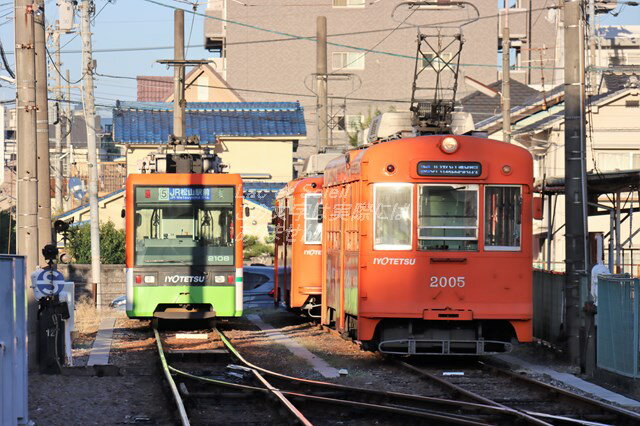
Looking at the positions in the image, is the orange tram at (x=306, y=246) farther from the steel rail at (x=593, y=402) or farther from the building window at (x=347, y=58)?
the building window at (x=347, y=58)

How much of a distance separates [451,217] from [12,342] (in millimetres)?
7765

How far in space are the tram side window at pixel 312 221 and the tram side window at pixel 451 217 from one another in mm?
7357

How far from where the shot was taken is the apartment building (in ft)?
230

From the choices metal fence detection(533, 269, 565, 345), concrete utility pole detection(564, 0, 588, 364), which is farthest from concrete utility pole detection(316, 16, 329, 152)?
concrete utility pole detection(564, 0, 588, 364)

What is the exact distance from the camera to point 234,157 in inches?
2122

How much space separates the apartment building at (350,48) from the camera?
230ft

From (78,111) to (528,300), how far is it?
73961mm

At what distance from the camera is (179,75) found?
118ft

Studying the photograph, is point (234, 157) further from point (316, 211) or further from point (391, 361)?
point (391, 361)

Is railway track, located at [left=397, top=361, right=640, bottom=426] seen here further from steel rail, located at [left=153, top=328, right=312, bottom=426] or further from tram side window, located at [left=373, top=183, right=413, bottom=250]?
steel rail, located at [left=153, top=328, right=312, bottom=426]

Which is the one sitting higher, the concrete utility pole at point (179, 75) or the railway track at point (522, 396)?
the concrete utility pole at point (179, 75)

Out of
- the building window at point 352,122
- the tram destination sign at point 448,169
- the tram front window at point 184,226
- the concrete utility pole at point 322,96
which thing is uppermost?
the building window at point 352,122

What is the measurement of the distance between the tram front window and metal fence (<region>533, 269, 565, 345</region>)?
5921 mm

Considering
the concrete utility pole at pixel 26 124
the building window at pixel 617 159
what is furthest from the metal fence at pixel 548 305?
the building window at pixel 617 159
